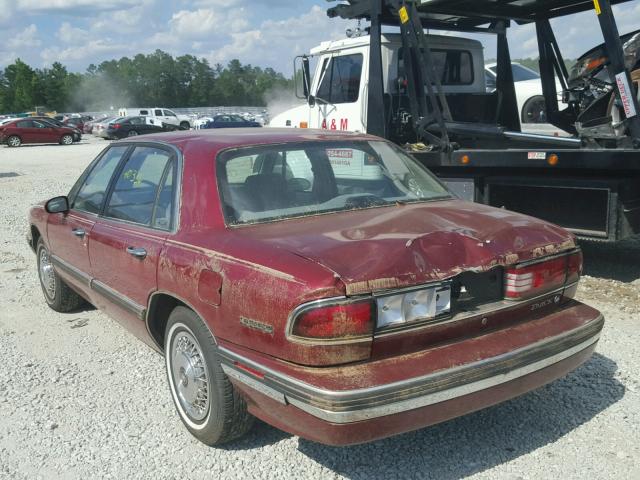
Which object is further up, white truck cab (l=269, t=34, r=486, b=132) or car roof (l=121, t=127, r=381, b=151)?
white truck cab (l=269, t=34, r=486, b=132)

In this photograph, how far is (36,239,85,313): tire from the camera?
530cm

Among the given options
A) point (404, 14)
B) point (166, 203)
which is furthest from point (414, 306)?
point (404, 14)

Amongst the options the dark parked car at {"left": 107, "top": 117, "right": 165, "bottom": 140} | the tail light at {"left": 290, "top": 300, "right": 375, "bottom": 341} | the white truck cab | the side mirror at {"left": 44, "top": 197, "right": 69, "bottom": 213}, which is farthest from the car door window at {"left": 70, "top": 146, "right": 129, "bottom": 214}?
the dark parked car at {"left": 107, "top": 117, "right": 165, "bottom": 140}

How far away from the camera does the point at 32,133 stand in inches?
1332

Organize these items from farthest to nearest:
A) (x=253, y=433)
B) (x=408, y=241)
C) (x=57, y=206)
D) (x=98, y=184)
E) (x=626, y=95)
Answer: (x=626, y=95) → (x=57, y=206) → (x=98, y=184) → (x=253, y=433) → (x=408, y=241)

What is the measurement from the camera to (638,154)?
530cm

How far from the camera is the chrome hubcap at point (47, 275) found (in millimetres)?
5465

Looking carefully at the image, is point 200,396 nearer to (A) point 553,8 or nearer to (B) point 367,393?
(B) point 367,393

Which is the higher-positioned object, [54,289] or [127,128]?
[127,128]

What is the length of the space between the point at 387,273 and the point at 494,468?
1.15 meters

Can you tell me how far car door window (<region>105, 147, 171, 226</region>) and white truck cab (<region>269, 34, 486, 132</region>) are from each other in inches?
157

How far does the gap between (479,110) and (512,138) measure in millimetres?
1777

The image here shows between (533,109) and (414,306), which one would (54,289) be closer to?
(414,306)

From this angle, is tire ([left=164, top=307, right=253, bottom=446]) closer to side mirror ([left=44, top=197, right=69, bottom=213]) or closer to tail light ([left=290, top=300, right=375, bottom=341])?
tail light ([left=290, top=300, right=375, bottom=341])
